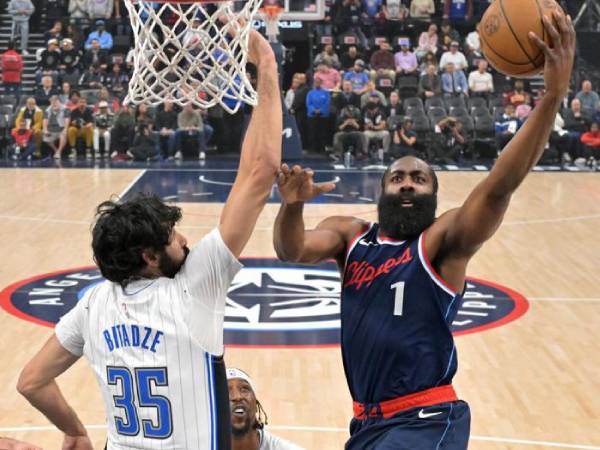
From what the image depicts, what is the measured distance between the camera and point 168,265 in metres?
3.52

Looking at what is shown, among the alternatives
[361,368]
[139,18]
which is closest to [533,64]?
[361,368]

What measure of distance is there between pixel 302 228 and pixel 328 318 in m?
5.60

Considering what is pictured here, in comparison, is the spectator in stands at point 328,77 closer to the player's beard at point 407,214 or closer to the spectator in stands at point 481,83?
the spectator in stands at point 481,83

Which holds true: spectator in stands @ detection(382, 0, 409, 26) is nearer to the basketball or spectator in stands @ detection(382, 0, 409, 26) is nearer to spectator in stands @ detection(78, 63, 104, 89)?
spectator in stands @ detection(78, 63, 104, 89)

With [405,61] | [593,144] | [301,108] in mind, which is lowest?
[593,144]

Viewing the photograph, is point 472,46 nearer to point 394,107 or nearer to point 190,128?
point 394,107

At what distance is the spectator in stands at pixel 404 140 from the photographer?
21.7 m

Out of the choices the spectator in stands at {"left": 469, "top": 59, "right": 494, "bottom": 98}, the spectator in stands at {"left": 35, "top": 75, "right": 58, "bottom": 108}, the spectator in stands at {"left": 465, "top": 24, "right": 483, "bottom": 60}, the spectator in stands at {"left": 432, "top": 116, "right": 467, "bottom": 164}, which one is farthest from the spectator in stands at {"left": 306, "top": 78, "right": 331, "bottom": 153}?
the spectator in stands at {"left": 35, "top": 75, "right": 58, "bottom": 108}

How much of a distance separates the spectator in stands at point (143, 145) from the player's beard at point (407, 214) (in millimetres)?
17487

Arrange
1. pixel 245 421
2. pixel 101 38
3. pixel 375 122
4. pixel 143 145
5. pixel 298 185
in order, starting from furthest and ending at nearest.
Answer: pixel 101 38, pixel 375 122, pixel 143 145, pixel 245 421, pixel 298 185

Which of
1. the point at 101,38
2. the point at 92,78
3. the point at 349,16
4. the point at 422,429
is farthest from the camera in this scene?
the point at 349,16

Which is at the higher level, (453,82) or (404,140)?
(453,82)

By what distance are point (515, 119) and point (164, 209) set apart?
19.2 metres

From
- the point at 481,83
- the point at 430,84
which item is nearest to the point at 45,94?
the point at 430,84
